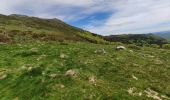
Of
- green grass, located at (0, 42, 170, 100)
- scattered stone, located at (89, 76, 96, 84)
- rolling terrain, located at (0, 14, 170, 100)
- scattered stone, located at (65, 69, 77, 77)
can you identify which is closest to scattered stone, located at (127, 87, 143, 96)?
rolling terrain, located at (0, 14, 170, 100)

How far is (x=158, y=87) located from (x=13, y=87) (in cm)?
1301

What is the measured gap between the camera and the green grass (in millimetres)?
23500

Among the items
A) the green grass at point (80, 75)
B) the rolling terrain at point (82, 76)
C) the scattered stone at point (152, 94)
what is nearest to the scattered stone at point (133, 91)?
the rolling terrain at point (82, 76)

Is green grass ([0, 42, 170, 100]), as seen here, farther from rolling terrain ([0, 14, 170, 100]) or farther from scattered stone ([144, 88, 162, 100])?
scattered stone ([144, 88, 162, 100])

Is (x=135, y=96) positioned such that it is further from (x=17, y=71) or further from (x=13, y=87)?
(x=17, y=71)

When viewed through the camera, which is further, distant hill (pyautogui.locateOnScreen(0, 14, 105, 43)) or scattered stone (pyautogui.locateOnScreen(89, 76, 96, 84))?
distant hill (pyautogui.locateOnScreen(0, 14, 105, 43))

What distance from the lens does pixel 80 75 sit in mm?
26641

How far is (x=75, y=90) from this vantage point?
77.8ft

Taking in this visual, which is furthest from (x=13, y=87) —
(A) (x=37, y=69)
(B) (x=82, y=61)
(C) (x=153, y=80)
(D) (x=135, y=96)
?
(C) (x=153, y=80)

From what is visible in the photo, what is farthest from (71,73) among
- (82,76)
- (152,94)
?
(152,94)

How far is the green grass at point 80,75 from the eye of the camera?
23.5m

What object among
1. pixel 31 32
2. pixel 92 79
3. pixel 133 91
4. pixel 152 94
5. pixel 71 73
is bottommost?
pixel 152 94

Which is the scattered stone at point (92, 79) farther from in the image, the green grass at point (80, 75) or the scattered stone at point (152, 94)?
the scattered stone at point (152, 94)

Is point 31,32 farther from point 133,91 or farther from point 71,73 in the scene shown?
point 133,91
